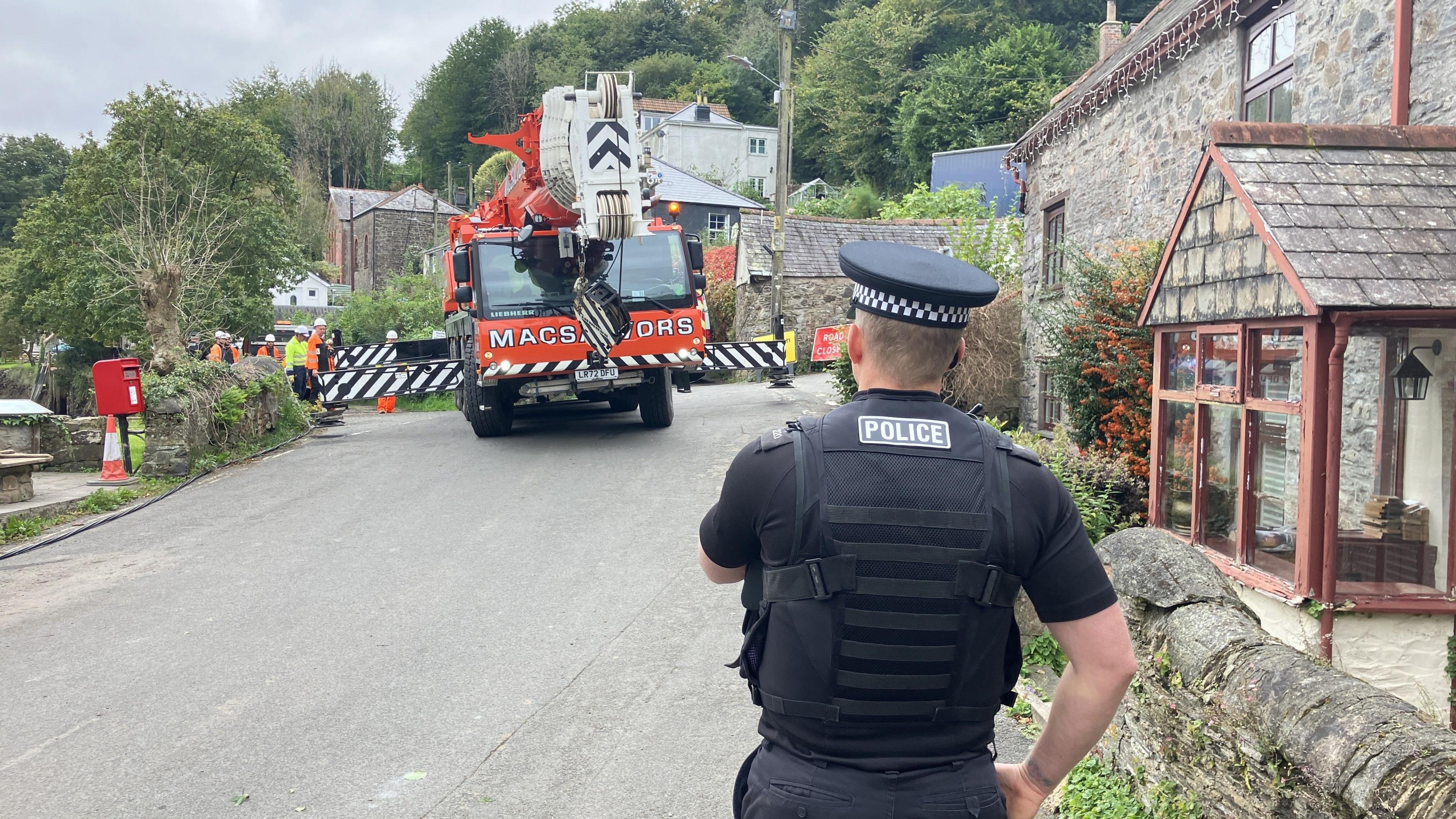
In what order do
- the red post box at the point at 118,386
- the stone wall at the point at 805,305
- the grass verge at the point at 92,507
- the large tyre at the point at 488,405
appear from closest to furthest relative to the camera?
1. the grass verge at the point at 92,507
2. the red post box at the point at 118,386
3. the large tyre at the point at 488,405
4. the stone wall at the point at 805,305

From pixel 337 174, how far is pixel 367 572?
79058 millimetres

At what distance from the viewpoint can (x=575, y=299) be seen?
13.1 metres

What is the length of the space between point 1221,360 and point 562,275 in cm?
890

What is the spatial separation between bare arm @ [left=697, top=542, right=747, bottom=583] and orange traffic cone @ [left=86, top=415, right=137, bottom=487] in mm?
11538

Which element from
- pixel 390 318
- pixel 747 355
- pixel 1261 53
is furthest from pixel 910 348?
pixel 390 318

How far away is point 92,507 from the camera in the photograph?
10.8 meters

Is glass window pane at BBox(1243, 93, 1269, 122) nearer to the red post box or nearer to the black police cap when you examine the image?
the black police cap

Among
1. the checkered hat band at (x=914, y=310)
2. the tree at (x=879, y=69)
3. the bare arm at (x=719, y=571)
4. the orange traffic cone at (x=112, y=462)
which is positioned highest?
the tree at (x=879, y=69)

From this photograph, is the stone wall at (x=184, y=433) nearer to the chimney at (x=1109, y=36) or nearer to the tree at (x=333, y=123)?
the chimney at (x=1109, y=36)

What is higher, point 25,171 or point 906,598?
point 25,171

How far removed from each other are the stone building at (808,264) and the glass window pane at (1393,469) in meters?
23.4

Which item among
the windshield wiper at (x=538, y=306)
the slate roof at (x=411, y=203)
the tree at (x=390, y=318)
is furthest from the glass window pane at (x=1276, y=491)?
the slate roof at (x=411, y=203)

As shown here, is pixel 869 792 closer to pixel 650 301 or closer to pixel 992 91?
pixel 650 301

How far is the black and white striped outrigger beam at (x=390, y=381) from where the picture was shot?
53.4 feet
